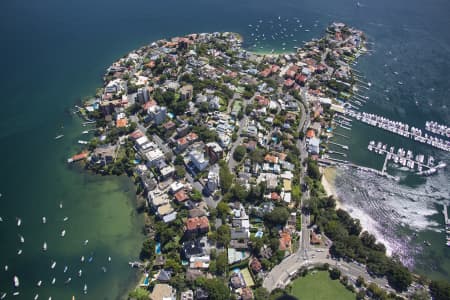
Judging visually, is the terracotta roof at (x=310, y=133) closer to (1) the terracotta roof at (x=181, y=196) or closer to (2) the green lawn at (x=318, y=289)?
(2) the green lawn at (x=318, y=289)

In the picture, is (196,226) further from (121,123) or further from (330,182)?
(121,123)

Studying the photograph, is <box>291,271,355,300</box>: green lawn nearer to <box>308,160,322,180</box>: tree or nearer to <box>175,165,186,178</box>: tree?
<box>308,160,322,180</box>: tree

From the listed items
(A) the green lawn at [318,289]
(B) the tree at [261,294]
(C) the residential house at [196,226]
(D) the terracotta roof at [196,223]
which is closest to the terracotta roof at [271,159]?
(D) the terracotta roof at [196,223]

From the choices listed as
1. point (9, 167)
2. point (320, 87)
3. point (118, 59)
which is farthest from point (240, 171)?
point (118, 59)

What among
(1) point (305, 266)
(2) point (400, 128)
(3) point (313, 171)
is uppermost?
(2) point (400, 128)

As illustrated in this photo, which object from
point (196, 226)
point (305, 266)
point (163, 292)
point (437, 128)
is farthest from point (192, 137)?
point (437, 128)

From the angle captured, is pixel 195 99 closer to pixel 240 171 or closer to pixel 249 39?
pixel 240 171
